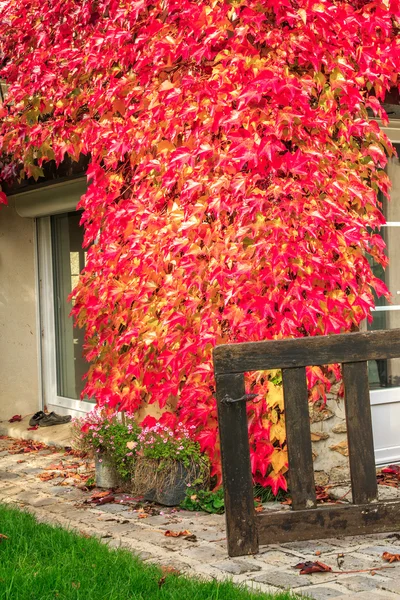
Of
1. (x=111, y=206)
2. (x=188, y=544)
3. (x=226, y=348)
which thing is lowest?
(x=188, y=544)

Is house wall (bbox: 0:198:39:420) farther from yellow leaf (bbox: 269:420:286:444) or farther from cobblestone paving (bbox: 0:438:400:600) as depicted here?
yellow leaf (bbox: 269:420:286:444)

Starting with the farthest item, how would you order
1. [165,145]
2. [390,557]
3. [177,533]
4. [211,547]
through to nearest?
[165,145], [177,533], [211,547], [390,557]

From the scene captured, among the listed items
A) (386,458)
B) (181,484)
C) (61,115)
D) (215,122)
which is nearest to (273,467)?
(181,484)

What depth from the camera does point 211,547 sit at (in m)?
4.84

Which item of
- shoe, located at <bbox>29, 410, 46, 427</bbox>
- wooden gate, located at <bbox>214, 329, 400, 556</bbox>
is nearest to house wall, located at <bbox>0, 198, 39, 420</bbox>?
shoe, located at <bbox>29, 410, 46, 427</bbox>

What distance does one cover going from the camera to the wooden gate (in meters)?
4.56

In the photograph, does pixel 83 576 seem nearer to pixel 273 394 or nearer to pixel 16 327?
pixel 273 394

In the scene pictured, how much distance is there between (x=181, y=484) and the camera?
19.2 ft

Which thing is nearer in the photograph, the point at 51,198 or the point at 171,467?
the point at 171,467

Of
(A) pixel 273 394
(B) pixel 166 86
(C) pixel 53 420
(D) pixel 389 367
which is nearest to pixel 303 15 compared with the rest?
(B) pixel 166 86

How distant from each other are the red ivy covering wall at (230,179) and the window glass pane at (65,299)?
7.06 ft

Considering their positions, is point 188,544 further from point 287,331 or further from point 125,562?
point 287,331

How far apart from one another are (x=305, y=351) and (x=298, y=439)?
427 mm

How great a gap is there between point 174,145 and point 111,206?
0.80 metres
